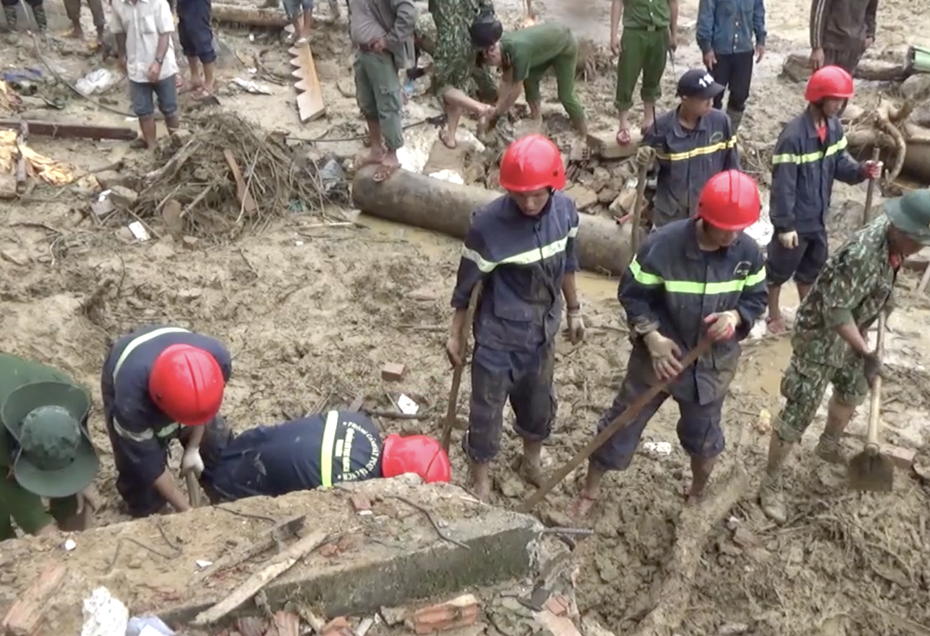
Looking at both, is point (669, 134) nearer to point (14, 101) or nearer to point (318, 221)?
point (318, 221)

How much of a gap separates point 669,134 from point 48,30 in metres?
8.52

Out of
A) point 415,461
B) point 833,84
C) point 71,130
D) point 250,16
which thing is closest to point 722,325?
point 415,461

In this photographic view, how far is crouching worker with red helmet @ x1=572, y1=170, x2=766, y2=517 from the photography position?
4.06 m

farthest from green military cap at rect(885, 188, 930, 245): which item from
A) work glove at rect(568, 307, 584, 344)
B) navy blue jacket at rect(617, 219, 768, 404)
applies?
work glove at rect(568, 307, 584, 344)

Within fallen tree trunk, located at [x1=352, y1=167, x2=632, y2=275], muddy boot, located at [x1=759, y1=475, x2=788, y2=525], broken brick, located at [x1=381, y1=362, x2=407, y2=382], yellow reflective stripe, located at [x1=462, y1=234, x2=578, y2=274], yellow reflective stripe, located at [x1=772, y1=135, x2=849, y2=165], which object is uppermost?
yellow reflective stripe, located at [x1=462, y1=234, x2=578, y2=274]

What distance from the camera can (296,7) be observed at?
10.5 metres

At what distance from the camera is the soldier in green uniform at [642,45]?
787 cm

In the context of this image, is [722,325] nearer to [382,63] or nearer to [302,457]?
[302,457]

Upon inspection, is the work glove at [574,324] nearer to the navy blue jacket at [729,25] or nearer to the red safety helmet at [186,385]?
the red safety helmet at [186,385]

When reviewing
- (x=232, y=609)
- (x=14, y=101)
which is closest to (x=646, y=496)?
(x=232, y=609)

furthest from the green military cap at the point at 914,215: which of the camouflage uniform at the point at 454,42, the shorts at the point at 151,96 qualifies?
the shorts at the point at 151,96

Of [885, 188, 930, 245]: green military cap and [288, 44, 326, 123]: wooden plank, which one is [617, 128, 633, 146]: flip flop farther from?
[885, 188, 930, 245]: green military cap

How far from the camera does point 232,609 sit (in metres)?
2.91

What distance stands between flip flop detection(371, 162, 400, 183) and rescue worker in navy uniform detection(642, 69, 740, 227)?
93.6 inches
